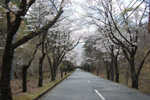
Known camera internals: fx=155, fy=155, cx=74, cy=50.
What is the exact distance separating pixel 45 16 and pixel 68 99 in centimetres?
694

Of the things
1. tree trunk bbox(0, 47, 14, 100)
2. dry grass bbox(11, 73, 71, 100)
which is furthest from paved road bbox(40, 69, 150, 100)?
tree trunk bbox(0, 47, 14, 100)

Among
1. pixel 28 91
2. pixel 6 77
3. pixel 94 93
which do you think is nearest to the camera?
pixel 6 77

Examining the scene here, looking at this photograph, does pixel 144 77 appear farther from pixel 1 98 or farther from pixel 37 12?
pixel 1 98

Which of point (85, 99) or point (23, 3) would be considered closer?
point (23, 3)

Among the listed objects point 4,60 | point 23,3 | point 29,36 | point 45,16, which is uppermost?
point 45,16

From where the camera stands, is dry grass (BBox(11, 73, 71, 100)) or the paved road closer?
dry grass (BBox(11, 73, 71, 100))

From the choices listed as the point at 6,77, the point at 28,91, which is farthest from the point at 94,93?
the point at 6,77

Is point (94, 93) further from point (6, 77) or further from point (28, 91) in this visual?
point (6, 77)

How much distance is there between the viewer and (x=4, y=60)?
5859 mm

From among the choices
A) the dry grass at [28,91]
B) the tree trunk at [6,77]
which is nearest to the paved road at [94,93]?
the dry grass at [28,91]

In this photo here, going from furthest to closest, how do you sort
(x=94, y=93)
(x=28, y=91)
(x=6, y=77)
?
1. (x=28, y=91)
2. (x=94, y=93)
3. (x=6, y=77)

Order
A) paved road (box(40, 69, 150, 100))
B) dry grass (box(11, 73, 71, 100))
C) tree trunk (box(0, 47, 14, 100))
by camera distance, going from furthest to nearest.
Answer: paved road (box(40, 69, 150, 100))
dry grass (box(11, 73, 71, 100))
tree trunk (box(0, 47, 14, 100))

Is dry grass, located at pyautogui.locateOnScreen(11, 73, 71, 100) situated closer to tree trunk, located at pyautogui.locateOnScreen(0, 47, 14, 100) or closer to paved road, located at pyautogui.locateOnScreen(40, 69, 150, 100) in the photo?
paved road, located at pyautogui.locateOnScreen(40, 69, 150, 100)

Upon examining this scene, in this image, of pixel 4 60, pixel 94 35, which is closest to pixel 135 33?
pixel 94 35
